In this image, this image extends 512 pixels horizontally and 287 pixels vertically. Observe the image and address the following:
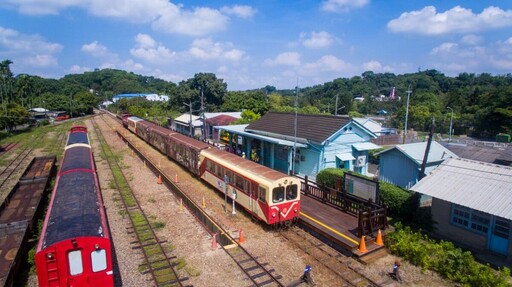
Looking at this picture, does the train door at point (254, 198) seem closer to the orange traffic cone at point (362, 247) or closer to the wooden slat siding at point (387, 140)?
the orange traffic cone at point (362, 247)

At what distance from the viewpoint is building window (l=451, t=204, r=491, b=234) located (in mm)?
13012

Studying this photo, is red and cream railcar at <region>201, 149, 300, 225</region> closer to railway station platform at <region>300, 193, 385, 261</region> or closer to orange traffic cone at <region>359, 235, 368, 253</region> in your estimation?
railway station platform at <region>300, 193, 385, 261</region>

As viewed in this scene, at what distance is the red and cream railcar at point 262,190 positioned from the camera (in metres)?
14.5

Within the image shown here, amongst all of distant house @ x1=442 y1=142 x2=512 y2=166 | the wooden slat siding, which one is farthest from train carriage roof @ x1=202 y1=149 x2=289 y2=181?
the wooden slat siding

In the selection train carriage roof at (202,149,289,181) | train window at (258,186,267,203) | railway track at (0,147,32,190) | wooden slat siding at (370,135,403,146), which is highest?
train carriage roof at (202,149,289,181)

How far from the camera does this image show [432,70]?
601 feet

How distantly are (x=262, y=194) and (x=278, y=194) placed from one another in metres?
0.75

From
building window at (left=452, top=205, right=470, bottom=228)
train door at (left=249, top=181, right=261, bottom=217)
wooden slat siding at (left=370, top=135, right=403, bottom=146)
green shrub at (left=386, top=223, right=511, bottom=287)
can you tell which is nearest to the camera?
green shrub at (left=386, top=223, right=511, bottom=287)

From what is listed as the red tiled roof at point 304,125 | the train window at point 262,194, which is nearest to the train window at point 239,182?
the train window at point 262,194

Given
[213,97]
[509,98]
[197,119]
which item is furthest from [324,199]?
[213,97]

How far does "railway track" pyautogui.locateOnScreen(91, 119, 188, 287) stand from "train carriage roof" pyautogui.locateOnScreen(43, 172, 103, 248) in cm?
295

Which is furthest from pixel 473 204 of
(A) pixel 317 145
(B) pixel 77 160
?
(B) pixel 77 160

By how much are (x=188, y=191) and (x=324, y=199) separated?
29.0 feet

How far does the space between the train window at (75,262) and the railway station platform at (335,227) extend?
30.7ft
